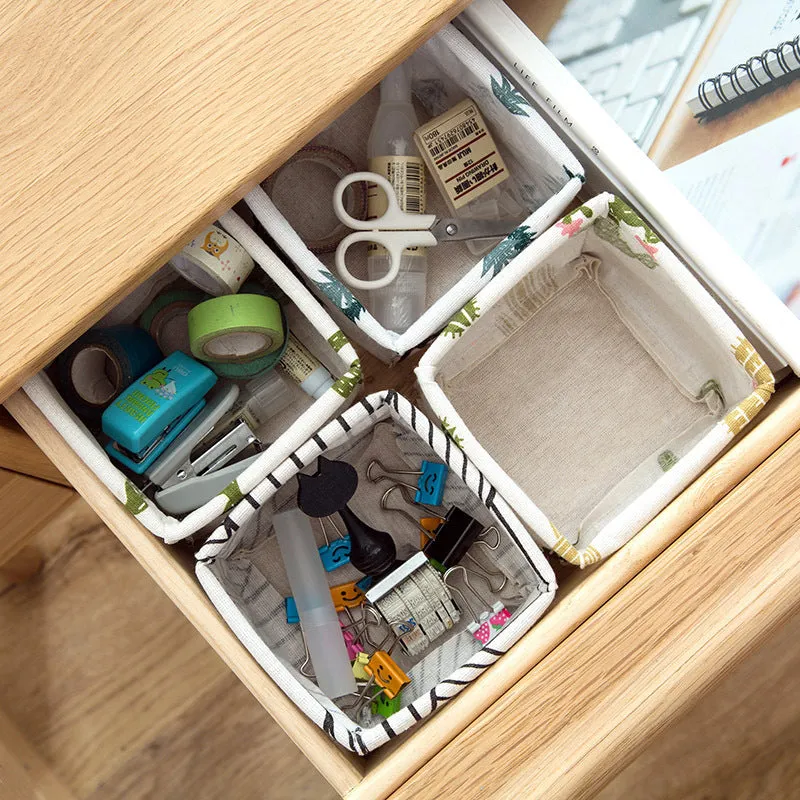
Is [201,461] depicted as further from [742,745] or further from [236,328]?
[742,745]

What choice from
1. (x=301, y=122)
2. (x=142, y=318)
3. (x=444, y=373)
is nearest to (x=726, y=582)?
(x=444, y=373)

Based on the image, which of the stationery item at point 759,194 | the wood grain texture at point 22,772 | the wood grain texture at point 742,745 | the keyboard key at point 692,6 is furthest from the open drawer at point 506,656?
the wood grain texture at point 742,745

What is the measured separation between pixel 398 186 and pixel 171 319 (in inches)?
9.5

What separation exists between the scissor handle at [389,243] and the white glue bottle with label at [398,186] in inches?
0.5

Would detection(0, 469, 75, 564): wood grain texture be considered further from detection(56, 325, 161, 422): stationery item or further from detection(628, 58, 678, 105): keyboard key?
detection(628, 58, 678, 105): keyboard key

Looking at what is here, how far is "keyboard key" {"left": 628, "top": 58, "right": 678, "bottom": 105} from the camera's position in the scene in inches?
25.7

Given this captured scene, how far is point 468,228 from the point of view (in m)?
0.74

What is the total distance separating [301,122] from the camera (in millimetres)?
540

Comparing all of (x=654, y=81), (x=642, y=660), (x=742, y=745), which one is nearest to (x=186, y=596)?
(x=642, y=660)

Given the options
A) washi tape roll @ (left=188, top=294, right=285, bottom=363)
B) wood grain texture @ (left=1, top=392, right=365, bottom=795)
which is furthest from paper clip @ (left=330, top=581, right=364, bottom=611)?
washi tape roll @ (left=188, top=294, right=285, bottom=363)

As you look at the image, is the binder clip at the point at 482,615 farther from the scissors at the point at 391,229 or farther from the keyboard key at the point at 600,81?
the keyboard key at the point at 600,81

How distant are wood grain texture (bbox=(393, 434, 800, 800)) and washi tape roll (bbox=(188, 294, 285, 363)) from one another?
13.6 inches

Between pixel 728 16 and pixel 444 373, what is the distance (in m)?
0.37

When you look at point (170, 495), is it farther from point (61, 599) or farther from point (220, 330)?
point (61, 599)
